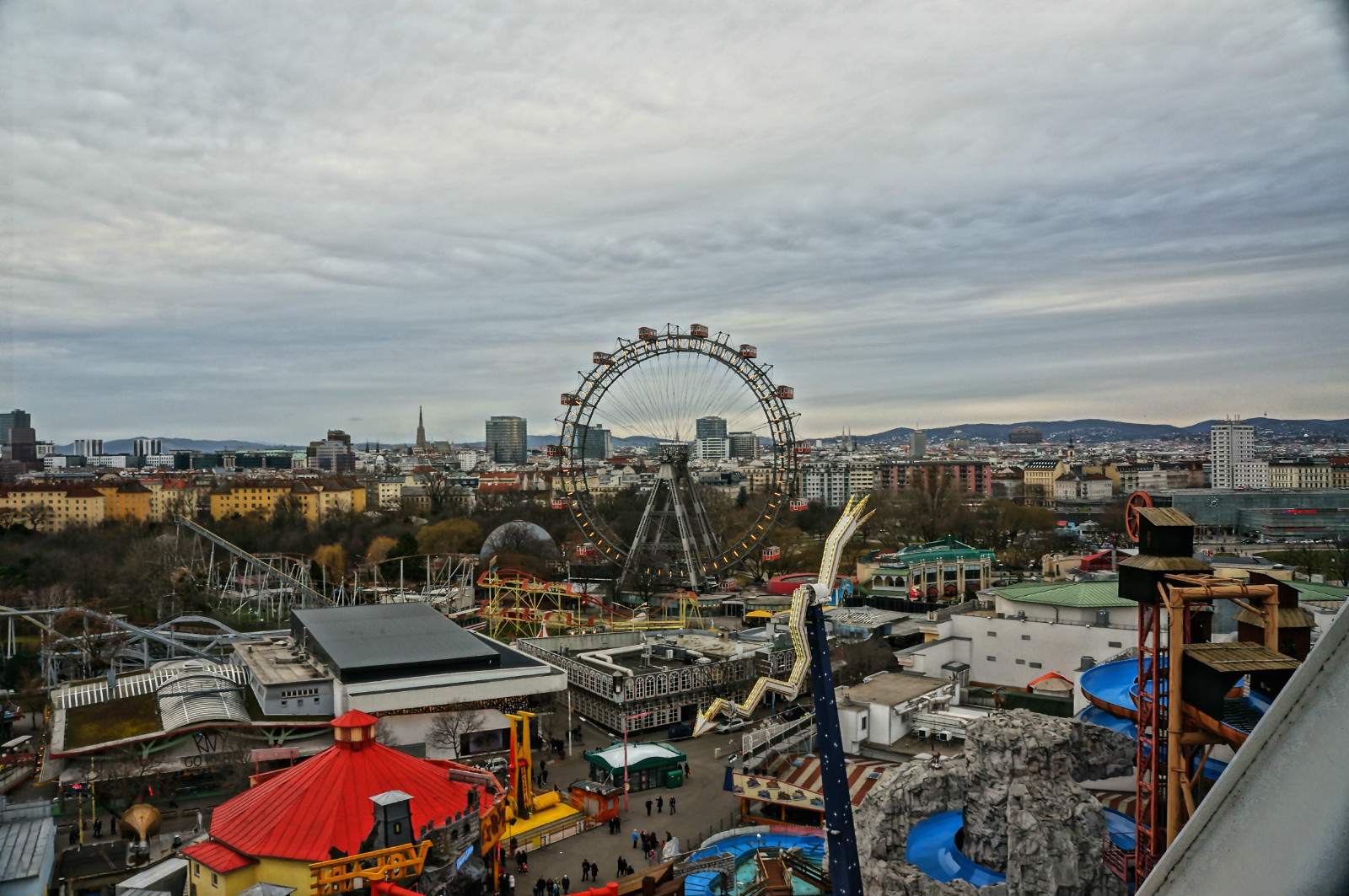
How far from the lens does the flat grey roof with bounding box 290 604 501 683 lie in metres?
24.3

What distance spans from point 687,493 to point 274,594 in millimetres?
20518

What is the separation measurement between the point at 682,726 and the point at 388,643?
832 cm

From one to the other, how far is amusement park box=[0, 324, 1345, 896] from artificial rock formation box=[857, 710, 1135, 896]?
0.05 meters

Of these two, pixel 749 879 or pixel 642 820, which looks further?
pixel 642 820

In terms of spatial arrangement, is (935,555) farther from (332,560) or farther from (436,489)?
(436,489)

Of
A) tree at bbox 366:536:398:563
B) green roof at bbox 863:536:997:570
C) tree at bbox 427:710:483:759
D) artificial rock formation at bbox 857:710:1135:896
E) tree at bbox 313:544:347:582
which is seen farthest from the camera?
tree at bbox 366:536:398:563

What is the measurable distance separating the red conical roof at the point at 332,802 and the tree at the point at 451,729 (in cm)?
629

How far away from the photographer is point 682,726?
25.9 meters

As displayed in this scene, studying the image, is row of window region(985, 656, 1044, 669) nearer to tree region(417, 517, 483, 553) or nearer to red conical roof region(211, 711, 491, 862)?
red conical roof region(211, 711, 491, 862)

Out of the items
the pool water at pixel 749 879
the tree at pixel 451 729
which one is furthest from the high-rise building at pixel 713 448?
the pool water at pixel 749 879

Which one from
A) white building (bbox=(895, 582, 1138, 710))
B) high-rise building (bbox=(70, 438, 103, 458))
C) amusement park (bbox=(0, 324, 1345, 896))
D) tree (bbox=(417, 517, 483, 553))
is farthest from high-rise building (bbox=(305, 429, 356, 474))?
white building (bbox=(895, 582, 1138, 710))

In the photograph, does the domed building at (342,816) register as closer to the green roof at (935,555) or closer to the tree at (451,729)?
the tree at (451,729)

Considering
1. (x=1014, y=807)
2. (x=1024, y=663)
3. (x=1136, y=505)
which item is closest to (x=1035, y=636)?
(x=1024, y=663)

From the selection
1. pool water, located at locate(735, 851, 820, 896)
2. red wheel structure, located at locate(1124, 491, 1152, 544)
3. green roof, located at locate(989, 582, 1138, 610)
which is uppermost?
red wheel structure, located at locate(1124, 491, 1152, 544)
